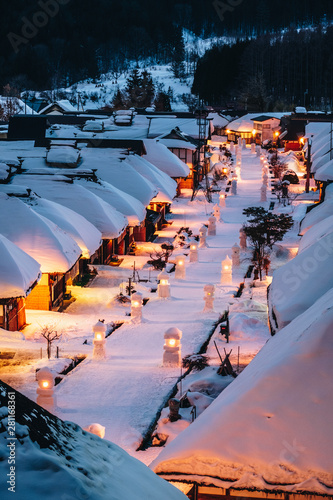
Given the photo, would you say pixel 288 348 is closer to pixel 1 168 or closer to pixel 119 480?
pixel 119 480

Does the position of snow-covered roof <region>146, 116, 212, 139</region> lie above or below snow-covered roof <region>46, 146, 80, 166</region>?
above

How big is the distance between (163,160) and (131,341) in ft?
83.3

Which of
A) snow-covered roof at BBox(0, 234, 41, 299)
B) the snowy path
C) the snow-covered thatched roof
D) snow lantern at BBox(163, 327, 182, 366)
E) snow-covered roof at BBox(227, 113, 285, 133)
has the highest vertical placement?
snow-covered roof at BBox(227, 113, 285, 133)

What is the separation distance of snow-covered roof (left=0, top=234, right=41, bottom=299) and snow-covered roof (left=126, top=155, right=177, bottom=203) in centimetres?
1691

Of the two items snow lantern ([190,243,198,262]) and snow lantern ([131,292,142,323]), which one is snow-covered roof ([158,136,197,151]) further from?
snow lantern ([131,292,142,323])

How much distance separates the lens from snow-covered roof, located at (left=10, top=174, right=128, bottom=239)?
2541cm

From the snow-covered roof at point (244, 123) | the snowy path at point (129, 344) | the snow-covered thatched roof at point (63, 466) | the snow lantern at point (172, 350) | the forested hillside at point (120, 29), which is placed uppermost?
the forested hillside at point (120, 29)

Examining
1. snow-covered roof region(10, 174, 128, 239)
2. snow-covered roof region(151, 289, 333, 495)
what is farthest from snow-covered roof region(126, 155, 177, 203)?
snow-covered roof region(151, 289, 333, 495)

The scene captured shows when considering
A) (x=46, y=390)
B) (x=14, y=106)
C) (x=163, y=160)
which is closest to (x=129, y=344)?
(x=46, y=390)

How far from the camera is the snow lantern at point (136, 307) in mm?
18469

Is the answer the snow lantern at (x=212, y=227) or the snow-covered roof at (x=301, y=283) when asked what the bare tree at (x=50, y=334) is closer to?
the snow-covered roof at (x=301, y=283)

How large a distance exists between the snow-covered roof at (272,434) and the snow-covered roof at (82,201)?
58.0 ft

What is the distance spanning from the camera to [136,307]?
18500 millimetres

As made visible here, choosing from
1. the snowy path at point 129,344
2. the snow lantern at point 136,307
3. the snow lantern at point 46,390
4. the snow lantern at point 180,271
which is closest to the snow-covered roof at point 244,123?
the snowy path at point 129,344
